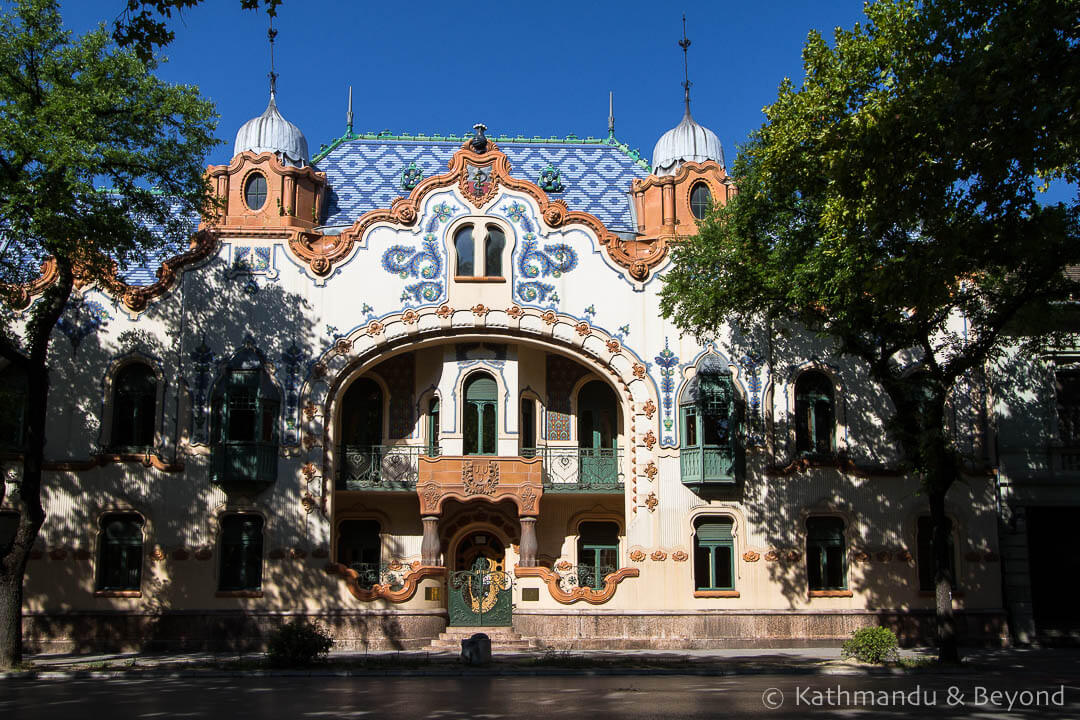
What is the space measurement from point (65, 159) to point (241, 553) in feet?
35.9

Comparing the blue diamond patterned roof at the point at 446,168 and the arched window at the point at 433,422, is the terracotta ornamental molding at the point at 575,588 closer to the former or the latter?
the arched window at the point at 433,422

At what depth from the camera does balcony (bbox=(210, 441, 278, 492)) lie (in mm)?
25766

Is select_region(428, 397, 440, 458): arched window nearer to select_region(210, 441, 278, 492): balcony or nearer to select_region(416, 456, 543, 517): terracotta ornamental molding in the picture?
select_region(416, 456, 543, 517): terracotta ornamental molding

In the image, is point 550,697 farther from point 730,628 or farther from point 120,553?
point 120,553

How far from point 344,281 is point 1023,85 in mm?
19098

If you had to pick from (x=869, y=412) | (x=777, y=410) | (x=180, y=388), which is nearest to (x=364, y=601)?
(x=180, y=388)

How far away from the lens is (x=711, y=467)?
2639 centimetres

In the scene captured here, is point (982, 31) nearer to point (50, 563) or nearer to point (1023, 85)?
point (1023, 85)

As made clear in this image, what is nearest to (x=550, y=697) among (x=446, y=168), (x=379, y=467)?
(x=379, y=467)

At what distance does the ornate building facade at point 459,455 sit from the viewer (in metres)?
25.8

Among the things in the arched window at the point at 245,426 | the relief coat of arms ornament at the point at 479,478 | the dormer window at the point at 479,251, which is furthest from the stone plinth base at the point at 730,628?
the dormer window at the point at 479,251

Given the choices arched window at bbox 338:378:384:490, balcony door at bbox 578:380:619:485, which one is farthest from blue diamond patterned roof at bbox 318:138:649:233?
arched window at bbox 338:378:384:490

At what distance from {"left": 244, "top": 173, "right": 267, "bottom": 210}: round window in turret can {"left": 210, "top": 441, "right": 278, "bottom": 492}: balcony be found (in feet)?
24.7

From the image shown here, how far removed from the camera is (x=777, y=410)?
2738 cm
